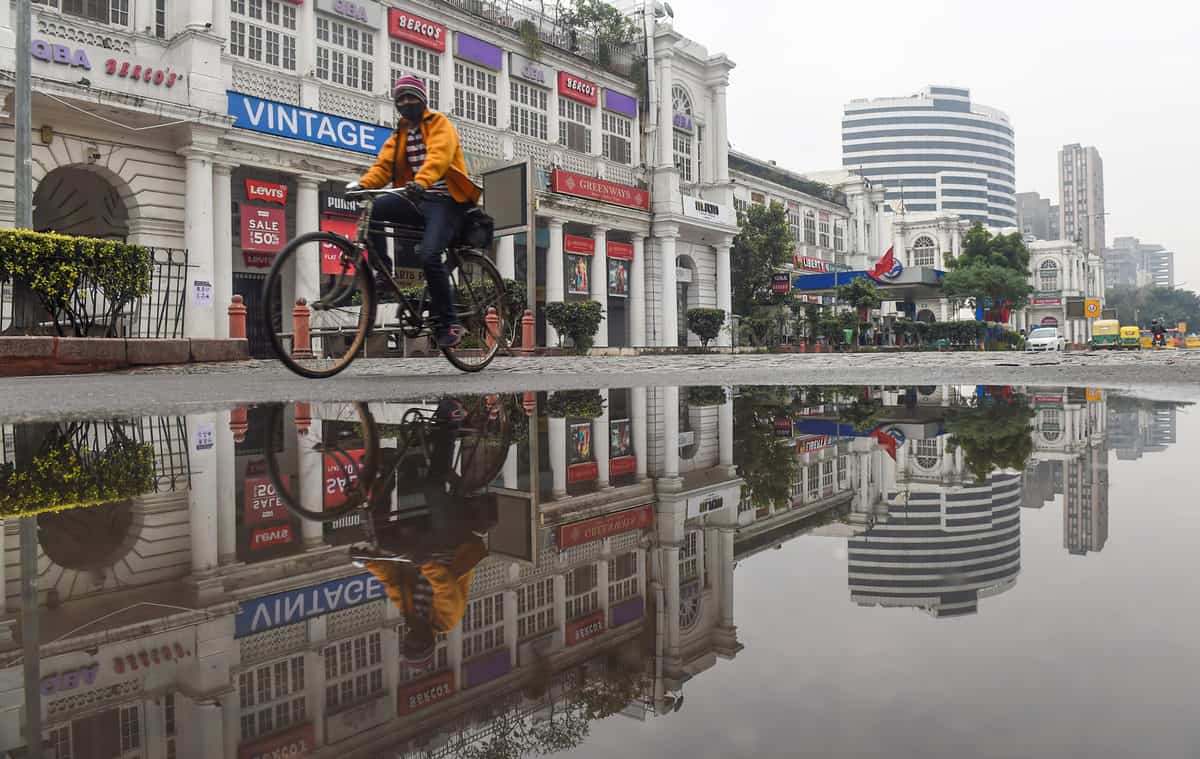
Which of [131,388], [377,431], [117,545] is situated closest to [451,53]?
[131,388]

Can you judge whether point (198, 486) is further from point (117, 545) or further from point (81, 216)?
point (81, 216)

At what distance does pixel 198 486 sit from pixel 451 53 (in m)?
24.8

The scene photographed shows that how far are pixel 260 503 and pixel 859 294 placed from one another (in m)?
38.5

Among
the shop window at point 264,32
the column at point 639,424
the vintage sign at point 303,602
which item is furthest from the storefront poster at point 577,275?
the vintage sign at point 303,602

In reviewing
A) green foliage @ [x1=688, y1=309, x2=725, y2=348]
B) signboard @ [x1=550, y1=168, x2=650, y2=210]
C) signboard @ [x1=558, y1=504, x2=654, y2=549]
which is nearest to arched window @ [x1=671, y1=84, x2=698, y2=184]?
signboard @ [x1=550, y1=168, x2=650, y2=210]

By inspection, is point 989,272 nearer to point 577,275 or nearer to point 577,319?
point 577,275

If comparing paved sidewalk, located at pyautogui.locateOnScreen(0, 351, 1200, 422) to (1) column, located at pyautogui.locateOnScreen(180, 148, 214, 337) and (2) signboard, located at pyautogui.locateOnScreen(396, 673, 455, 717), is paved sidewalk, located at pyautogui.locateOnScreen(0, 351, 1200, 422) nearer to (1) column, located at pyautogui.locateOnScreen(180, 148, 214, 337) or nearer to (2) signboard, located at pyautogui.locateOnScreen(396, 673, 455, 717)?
(2) signboard, located at pyautogui.locateOnScreen(396, 673, 455, 717)

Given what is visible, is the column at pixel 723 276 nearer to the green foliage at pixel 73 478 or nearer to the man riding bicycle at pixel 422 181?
the man riding bicycle at pixel 422 181

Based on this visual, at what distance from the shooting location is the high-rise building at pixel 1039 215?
164750 mm

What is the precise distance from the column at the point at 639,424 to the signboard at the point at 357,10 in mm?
19192

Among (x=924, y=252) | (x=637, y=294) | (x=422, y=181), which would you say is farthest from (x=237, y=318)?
(x=924, y=252)

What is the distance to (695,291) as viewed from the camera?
33.5 meters

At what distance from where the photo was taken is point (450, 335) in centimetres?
566

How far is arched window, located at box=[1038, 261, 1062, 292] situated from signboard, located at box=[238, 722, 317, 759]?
100380mm
